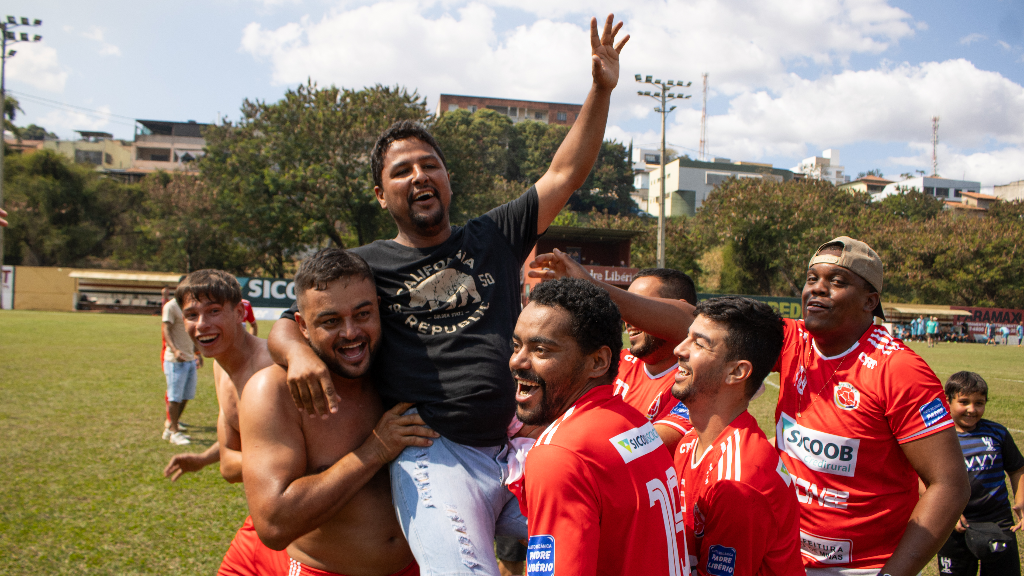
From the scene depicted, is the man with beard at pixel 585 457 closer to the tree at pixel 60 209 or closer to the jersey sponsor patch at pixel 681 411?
the jersey sponsor patch at pixel 681 411

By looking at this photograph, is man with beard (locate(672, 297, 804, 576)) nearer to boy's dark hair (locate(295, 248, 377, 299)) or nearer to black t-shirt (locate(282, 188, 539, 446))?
black t-shirt (locate(282, 188, 539, 446))

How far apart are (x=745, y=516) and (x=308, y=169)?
131ft

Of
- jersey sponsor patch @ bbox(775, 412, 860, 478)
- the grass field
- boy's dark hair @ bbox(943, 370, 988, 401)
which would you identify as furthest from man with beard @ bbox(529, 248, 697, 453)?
the grass field

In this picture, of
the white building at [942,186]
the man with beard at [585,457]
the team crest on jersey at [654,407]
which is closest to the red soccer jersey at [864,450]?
the team crest on jersey at [654,407]

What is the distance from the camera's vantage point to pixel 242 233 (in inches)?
1641

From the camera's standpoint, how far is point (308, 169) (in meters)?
38.8

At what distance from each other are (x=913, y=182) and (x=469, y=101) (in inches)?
2633

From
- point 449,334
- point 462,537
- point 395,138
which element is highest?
point 395,138

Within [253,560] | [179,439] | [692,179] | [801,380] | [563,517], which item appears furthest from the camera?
[692,179]

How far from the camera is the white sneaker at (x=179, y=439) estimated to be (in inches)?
334

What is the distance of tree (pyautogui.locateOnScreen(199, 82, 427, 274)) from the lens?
39.3 meters

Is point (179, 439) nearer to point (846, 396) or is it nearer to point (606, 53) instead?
point (606, 53)

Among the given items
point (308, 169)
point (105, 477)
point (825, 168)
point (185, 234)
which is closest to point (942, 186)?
point (825, 168)

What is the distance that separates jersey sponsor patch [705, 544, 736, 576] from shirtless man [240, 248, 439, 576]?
1150 millimetres
